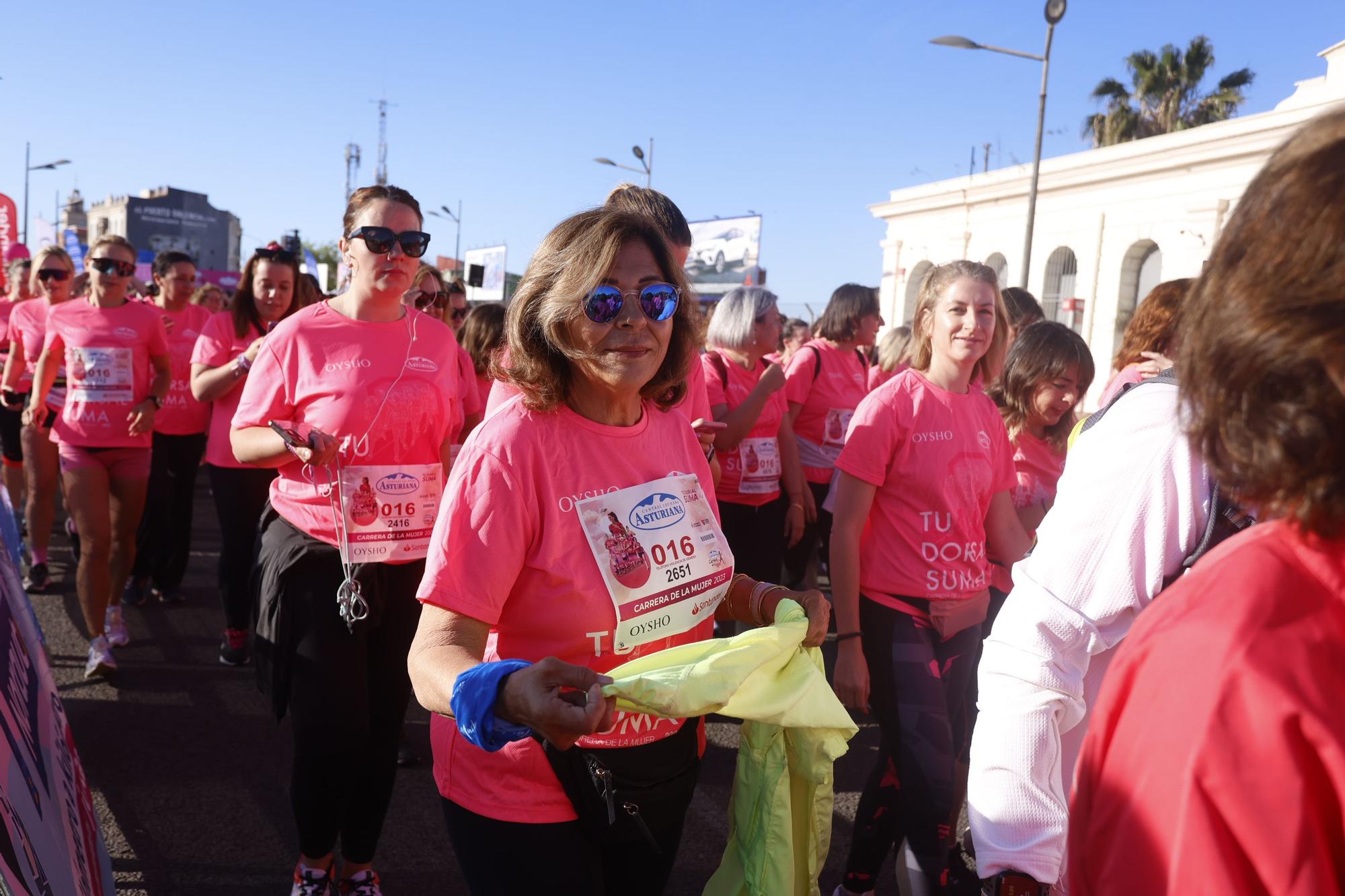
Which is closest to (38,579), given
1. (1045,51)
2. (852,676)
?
(852,676)

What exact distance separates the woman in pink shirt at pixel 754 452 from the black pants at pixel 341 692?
2.41 meters

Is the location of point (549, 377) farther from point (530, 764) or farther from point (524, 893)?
point (524, 893)

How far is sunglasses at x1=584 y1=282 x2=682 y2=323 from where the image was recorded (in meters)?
1.97

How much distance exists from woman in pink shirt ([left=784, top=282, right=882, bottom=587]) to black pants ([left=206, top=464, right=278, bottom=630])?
3125 millimetres

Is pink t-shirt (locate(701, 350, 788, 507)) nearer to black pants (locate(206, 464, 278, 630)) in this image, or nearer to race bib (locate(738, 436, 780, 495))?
race bib (locate(738, 436, 780, 495))

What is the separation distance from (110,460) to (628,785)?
437cm

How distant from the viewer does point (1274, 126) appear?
22703mm

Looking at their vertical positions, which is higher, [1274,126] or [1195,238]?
[1274,126]

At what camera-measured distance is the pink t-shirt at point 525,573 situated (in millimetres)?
1801

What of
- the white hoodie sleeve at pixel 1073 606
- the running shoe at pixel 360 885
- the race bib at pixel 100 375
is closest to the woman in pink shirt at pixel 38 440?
the race bib at pixel 100 375

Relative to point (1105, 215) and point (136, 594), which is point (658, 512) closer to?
point (136, 594)

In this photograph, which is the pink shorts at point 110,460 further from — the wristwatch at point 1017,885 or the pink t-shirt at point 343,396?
the wristwatch at point 1017,885

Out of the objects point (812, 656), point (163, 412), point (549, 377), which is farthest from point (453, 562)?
point (163, 412)

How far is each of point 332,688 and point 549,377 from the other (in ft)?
4.81
